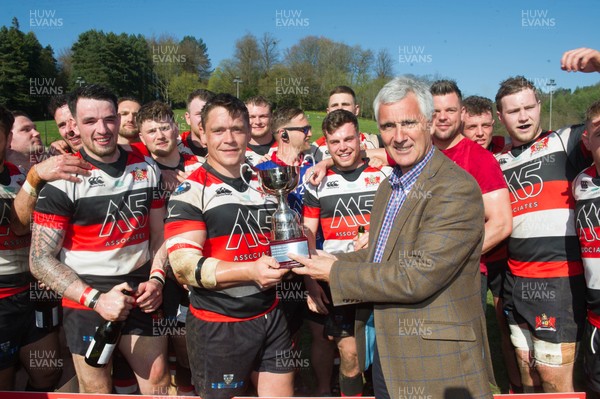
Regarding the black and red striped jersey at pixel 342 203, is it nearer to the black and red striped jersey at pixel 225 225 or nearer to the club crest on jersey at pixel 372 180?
the club crest on jersey at pixel 372 180

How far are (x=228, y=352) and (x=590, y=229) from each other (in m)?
2.75

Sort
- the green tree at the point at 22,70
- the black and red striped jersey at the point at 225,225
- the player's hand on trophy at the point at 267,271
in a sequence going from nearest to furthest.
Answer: the player's hand on trophy at the point at 267,271 < the black and red striped jersey at the point at 225,225 < the green tree at the point at 22,70

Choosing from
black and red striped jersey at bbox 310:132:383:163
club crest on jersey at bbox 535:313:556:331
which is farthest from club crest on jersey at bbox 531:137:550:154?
black and red striped jersey at bbox 310:132:383:163

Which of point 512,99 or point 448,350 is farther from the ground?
point 512,99

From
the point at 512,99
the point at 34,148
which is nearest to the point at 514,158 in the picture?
the point at 512,99

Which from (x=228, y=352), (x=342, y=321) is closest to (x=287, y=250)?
(x=228, y=352)

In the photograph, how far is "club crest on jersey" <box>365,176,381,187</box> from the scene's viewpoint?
4121mm

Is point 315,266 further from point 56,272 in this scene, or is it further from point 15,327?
point 15,327

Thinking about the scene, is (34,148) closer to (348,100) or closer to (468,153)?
(348,100)

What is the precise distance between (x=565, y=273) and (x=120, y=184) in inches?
143

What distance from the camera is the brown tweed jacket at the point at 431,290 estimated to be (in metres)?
2.18

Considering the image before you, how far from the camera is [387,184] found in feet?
9.32

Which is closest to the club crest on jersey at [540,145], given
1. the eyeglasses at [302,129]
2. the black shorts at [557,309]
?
the black shorts at [557,309]

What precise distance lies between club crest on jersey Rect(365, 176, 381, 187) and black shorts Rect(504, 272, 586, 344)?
1565 mm
